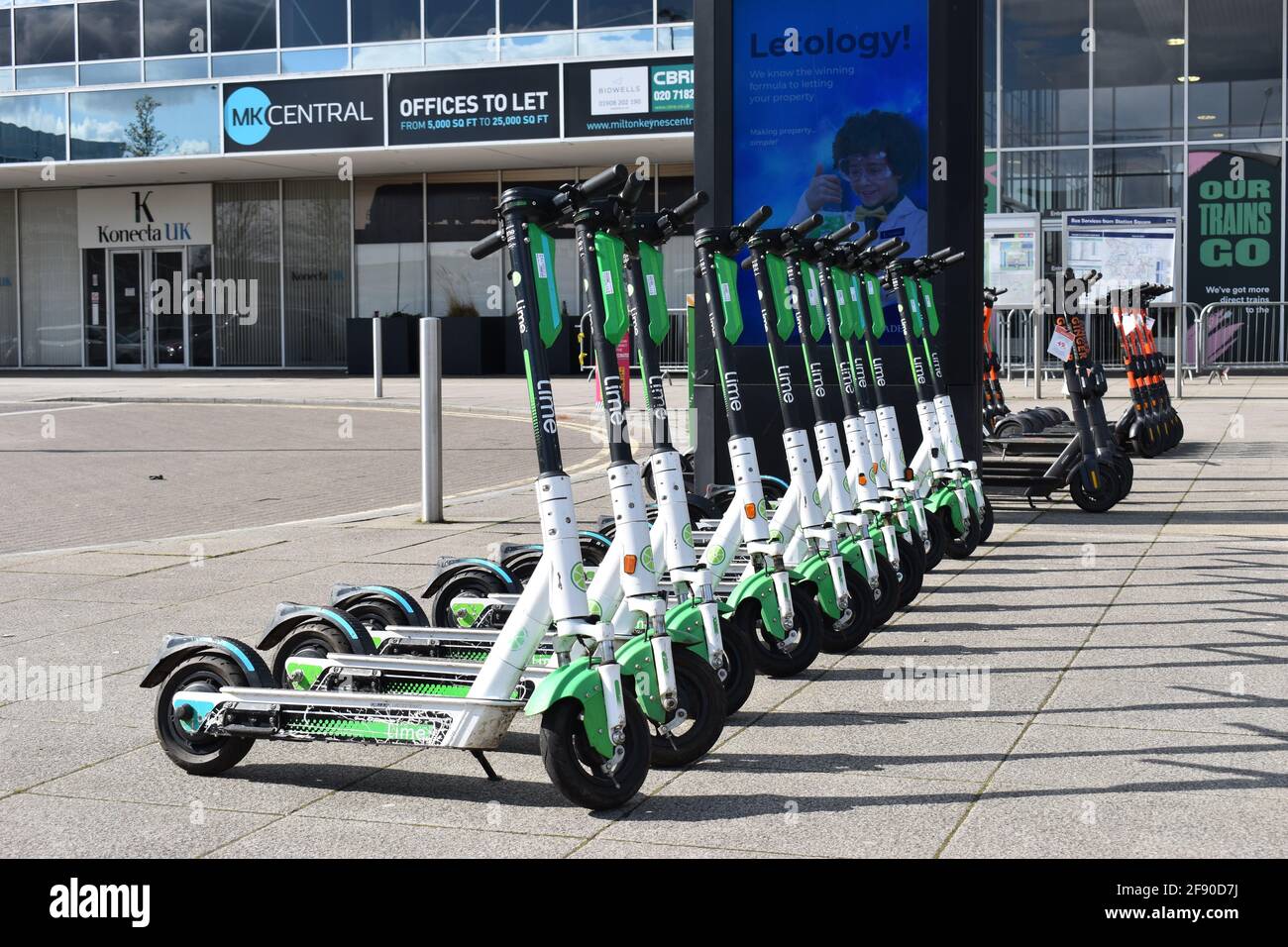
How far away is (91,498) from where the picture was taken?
12141 mm

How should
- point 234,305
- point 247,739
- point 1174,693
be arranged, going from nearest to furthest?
point 247,739 < point 1174,693 < point 234,305

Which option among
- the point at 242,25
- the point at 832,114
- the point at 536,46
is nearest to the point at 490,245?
the point at 832,114

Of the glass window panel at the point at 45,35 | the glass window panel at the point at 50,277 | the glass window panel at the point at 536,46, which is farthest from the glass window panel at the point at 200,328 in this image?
the glass window panel at the point at 536,46

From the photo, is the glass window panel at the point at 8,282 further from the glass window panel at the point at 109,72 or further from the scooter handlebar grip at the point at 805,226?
the scooter handlebar grip at the point at 805,226

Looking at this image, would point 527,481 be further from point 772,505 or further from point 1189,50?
point 1189,50

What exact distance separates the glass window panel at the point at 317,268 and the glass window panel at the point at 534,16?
5442 millimetres

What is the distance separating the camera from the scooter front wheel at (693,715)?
4.78m

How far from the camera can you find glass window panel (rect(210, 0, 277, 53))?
103 ft

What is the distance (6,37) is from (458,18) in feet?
34.3

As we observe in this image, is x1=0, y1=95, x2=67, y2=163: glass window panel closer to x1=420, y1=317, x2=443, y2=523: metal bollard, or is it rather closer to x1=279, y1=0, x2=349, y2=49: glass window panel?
x1=279, y1=0, x2=349, y2=49: glass window panel

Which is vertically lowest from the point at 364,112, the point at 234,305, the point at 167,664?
the point at 167,664

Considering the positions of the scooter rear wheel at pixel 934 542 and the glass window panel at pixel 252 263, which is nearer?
the scooter rear wheel at pixel 934 542

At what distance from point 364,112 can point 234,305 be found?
7.17 metres
